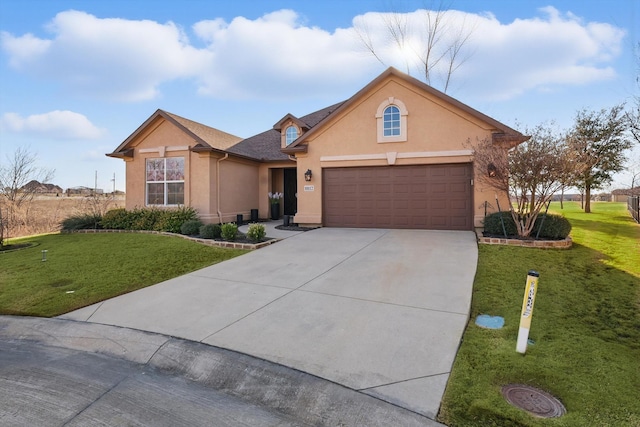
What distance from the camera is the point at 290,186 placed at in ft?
61.4

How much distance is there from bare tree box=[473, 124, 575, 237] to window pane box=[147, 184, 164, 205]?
509 inches

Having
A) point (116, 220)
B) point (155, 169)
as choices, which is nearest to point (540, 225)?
point (155, 169)

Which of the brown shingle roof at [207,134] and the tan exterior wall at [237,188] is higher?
the brown shingle roof at [207,134]

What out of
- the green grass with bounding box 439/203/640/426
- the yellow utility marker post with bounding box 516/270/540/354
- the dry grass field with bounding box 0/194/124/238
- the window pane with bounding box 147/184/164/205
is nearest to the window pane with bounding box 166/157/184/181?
the window pane with bounding box 147/184/164/205

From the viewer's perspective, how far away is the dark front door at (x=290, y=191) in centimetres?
1852

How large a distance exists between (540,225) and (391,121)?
605 cm

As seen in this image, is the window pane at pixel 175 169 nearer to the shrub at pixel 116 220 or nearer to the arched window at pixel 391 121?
the shrub at pixel 116 220

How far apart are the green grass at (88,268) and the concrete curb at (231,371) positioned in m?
0.78

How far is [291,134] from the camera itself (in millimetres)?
17438

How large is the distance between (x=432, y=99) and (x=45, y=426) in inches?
497

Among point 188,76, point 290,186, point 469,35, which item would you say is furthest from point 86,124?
point 469,35

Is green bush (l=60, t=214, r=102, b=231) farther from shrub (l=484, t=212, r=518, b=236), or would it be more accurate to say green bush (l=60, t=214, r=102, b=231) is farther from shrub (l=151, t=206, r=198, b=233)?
shrub (l=484, t=212, r=518, b=236)

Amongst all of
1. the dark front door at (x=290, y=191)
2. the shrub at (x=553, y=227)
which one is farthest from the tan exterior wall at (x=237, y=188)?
the shrub at (x=553, y=227)

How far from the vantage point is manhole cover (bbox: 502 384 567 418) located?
8.63ft
